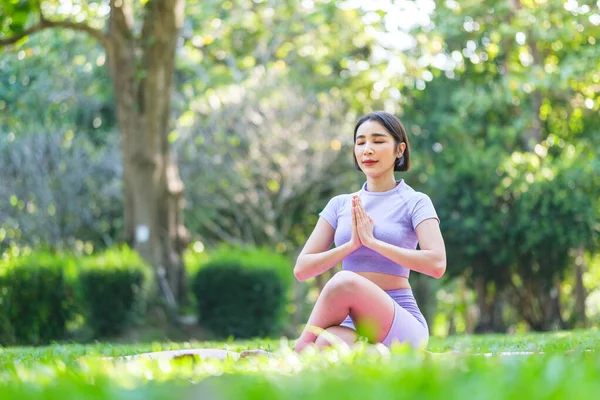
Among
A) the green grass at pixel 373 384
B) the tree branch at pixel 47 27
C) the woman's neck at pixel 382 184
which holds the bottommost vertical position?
the green grass at pixel 373 384

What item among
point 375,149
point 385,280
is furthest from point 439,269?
point 375,149

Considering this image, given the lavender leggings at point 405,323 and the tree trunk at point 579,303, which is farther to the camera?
the tree trunk at point 579,303

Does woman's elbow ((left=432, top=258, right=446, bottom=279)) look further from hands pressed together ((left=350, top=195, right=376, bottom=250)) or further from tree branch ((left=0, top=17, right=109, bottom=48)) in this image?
tree branch ((left=0, top=17, right=109, bottom=48))

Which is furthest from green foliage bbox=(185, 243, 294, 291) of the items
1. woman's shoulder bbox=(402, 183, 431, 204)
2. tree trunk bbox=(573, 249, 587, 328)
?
woman's shoulder bbox=(402, 183, 431, 204)

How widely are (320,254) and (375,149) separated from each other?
63cm

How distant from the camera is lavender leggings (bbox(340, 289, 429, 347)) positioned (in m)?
4.04

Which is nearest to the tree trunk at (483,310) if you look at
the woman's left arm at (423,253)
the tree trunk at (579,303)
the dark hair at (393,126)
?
the tree trunk at (579,303)

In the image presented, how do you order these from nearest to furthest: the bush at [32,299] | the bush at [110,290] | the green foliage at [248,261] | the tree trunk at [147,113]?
the bush at [32,299], the bush at [110,290], the tree trunk at [147,113], the green foliage at [248,261]

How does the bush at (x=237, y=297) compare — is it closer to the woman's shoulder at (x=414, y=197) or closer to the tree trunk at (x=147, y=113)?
the tree trunk at (x=147, y=113)

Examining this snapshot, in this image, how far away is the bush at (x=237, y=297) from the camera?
1271 cm

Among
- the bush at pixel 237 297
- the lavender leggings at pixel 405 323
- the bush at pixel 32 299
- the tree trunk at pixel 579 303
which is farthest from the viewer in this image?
the tree trunk at pixel 579 303

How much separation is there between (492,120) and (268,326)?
818 centimetres

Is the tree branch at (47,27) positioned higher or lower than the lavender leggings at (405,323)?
higher

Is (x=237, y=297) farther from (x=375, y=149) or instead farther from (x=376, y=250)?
(x=376, y=250)
